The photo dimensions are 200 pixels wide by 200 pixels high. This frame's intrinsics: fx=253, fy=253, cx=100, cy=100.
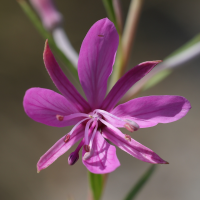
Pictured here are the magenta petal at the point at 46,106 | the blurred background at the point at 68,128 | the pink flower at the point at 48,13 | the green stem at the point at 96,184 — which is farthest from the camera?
the blurred background at the point at 68,128

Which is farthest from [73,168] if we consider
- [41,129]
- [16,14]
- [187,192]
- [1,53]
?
[16,14]

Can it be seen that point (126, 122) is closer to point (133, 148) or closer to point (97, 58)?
point (133, 148)

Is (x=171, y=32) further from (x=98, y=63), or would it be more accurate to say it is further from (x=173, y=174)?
(x=98, y=63)

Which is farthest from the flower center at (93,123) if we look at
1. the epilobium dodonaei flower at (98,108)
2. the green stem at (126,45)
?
the green stem at (126,45)

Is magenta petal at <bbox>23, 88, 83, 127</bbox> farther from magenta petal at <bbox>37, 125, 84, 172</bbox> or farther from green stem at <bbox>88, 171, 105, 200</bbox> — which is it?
green stem at <bbox>88, 171, 105, 200</bbox>

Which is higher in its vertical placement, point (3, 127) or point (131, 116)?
point (131, 116)

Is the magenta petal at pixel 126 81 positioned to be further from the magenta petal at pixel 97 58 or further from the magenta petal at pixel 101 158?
the magenta petal at pixel 101 158

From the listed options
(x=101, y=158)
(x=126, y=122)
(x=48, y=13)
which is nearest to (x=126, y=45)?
(x=48, y=13)
